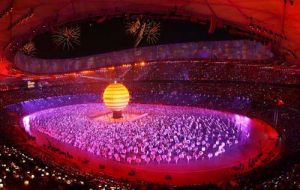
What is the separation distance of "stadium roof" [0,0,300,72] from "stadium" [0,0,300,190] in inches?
2.2

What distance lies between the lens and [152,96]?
32.8 m

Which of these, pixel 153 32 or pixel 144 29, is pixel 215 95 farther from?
pixel 144 29

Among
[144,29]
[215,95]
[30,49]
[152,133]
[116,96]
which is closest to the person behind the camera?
[152,133]

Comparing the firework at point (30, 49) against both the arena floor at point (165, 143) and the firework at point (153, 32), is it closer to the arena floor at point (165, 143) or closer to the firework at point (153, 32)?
the arena floor at point (165, 143)

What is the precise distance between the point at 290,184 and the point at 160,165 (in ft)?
32.4

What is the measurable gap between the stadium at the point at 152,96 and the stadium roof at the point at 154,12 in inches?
2.2

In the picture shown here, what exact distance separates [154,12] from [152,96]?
17.8m

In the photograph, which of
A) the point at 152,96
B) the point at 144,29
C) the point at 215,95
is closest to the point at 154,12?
the point at 144,29

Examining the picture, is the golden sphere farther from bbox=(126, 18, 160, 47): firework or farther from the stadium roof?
the stadium roof

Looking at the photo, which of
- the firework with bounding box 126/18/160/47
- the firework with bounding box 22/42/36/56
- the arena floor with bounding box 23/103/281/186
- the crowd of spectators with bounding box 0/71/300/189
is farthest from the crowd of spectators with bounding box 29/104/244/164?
the firework with bounding box 126/18/160/47

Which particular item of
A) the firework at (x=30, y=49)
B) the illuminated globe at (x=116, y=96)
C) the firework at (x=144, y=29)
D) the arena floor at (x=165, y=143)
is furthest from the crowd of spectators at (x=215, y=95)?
the illuminated globe at (x=116, y=96)

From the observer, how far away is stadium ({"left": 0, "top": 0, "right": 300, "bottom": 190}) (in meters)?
A: 13.8

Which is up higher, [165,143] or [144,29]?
[144,29]

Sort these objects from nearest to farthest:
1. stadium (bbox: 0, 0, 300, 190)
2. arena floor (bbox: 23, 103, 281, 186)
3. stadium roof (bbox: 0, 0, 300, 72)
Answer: stadium roof (bbox: 0, 0, 300, 72), stadium (bbox: 0, 0, 300, 190), arena floor (bbox: 23, 103, 281, 186)
